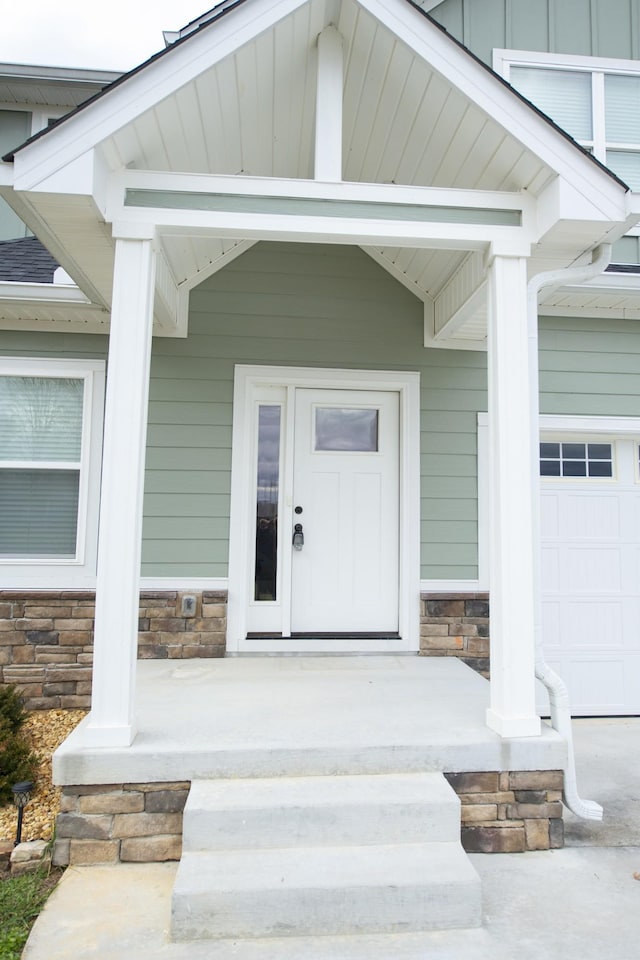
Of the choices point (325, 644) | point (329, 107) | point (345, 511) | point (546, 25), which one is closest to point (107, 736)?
point (325, 644)

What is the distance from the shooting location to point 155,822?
105 inches

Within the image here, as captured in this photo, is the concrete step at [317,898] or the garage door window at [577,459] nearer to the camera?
the concrete step at [317,898]

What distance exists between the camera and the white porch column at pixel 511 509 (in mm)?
2914

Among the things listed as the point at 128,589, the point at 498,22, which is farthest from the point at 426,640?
the point at 498,22

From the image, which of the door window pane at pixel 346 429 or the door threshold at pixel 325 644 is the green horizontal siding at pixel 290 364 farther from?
the door threshold at pixel 325 644

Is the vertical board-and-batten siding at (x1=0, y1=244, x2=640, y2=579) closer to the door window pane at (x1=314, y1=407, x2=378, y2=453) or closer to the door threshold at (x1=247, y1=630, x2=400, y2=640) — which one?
the door window pane at (x1=314, y1=407, x2=378, y2=453)

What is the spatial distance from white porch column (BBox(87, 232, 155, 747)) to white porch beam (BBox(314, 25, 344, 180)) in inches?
36.8

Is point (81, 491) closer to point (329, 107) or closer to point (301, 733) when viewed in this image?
point (301, 733)

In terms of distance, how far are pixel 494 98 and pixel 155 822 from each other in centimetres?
355

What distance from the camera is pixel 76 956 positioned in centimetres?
209

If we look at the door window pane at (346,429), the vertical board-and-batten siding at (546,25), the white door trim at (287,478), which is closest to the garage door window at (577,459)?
the white door trim at (287,478)

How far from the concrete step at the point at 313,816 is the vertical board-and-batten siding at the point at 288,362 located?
6.63ft

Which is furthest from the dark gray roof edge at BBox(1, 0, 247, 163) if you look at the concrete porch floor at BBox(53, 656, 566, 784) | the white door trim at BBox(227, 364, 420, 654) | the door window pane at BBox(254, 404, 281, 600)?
the concrete porch floor at BBox(53, 656, 566, 784)

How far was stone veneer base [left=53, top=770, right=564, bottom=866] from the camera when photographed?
263 centimetres
